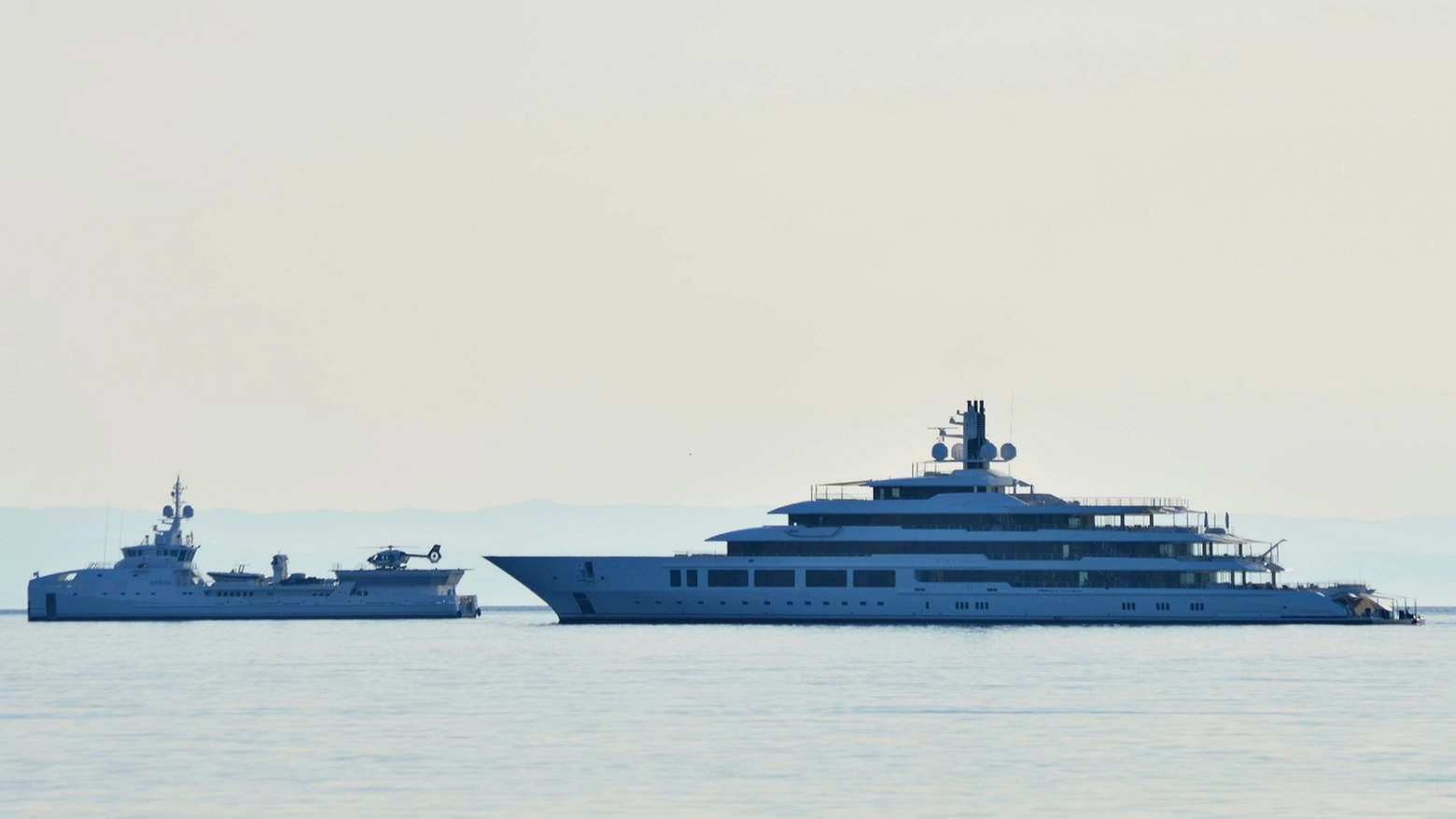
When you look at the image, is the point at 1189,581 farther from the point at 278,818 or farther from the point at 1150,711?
the point at 278,818

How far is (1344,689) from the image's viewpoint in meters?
59.0

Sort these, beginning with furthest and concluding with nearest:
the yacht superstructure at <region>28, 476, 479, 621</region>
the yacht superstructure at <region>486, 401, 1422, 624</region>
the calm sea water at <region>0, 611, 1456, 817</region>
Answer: the yacht superstructure at <region>28, 476, 479, 621</region> < the yacht superstructure at <region>486, 401, 1422, 624</region> < the calm sea water at <region>0, 611, 1456, 817</region>

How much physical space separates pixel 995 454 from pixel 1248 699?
44.8 meters

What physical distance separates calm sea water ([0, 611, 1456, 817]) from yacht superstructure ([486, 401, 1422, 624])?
14.4 metres

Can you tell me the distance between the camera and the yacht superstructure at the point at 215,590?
416 feet

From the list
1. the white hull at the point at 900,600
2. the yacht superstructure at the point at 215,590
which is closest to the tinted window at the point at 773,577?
the white hull at the point at 900,600

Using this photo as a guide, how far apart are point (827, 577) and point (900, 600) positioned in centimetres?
341

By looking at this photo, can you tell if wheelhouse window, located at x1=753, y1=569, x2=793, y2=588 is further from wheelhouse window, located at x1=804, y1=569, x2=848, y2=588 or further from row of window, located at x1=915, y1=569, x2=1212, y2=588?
row of window, located at x1=915, y1=569, x2=1212, y2=588

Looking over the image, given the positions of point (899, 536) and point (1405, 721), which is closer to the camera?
point (1405, 721)

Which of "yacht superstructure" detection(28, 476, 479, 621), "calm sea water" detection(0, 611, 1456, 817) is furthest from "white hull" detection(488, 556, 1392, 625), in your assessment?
"yacht superstructure" detection(28, 476, 479, 621)

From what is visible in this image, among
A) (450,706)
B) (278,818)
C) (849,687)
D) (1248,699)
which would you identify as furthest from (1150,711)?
(278,818)

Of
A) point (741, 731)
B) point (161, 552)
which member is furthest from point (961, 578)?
point (161, 552)

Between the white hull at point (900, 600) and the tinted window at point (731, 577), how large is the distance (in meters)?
0.25

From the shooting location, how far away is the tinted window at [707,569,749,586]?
9706 centimetres
